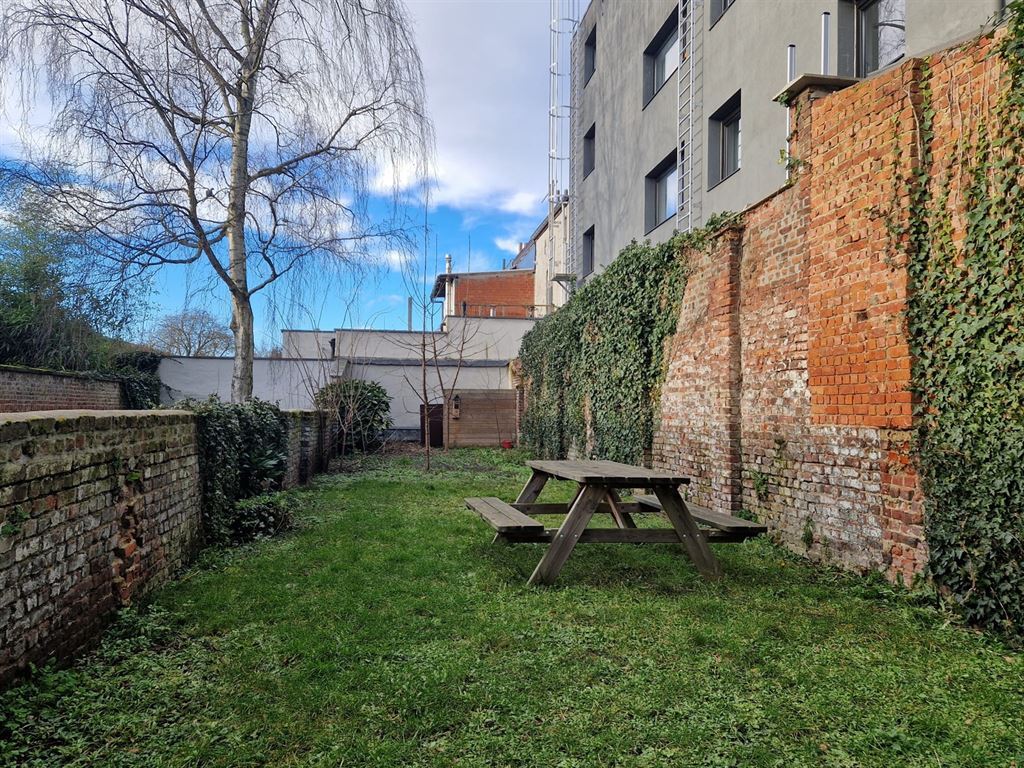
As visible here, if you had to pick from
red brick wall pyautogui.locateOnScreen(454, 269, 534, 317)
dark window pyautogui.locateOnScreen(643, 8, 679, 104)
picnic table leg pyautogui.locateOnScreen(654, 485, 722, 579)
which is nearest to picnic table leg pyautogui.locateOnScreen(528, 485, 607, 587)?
picnic table leg pyautogui.locateOnScreen(654, 485, 722, 579)

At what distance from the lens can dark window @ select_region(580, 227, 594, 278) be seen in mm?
16891

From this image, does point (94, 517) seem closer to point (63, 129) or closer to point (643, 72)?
point (63, 129)

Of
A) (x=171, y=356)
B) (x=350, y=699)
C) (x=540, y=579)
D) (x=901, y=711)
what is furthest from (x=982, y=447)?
(x=171, y=356)

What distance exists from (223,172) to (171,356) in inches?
570

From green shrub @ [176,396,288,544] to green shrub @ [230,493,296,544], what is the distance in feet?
0.14

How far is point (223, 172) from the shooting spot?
8203 mm

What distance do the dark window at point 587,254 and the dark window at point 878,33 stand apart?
Answer: 9759 millimetres

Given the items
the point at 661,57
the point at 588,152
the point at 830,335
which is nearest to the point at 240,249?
the point at 830,335

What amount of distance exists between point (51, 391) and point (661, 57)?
15516 millimetres

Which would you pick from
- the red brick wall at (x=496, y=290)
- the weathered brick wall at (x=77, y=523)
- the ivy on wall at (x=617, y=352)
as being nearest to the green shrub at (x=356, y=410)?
the ivy on wall at (x=617, y=352)

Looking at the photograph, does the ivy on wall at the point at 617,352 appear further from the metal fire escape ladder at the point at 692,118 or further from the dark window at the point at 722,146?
the dark window at the point at 722,146

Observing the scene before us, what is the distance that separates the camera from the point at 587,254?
1725 centimetres

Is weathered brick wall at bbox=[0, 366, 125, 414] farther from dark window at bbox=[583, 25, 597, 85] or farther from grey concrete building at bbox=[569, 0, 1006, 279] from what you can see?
dark window at bbox=[583, 25, 597, 85]

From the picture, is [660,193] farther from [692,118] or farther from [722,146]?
[722,146]
